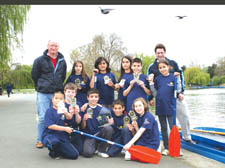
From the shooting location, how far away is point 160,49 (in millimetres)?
4801

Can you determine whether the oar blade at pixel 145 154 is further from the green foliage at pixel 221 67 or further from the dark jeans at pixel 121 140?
the green foliage at pixel 221 67

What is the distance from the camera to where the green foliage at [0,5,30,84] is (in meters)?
15.8

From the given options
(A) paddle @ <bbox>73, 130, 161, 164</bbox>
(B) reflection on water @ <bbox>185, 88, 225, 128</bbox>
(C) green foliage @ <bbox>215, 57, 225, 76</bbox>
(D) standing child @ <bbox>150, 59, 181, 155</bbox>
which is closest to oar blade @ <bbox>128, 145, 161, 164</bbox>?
(A) paddle @ <bbox>73, 130, 161, 164</bbox>

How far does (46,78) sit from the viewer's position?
499 cm

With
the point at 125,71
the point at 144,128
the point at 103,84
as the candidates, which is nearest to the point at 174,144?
the point at 144,128

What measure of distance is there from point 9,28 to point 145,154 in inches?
603

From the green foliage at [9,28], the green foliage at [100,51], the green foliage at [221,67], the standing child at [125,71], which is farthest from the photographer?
the green foliage at [221,67]

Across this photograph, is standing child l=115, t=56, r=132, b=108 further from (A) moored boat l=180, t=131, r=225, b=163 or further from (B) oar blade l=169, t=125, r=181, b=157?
(A) moored boat l=180, t=131, r=225, b=163

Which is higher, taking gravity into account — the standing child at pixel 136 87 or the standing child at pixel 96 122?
the standing child at pixel 136 87

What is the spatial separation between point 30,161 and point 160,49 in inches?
126

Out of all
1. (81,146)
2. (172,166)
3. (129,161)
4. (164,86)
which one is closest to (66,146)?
(81,146)

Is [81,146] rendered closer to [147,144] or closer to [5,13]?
[147,144]

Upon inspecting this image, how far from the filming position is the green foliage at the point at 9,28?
15844mm

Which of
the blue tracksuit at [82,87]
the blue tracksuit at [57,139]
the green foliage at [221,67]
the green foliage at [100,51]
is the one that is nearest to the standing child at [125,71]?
the blue tracksuit at [82,87]
